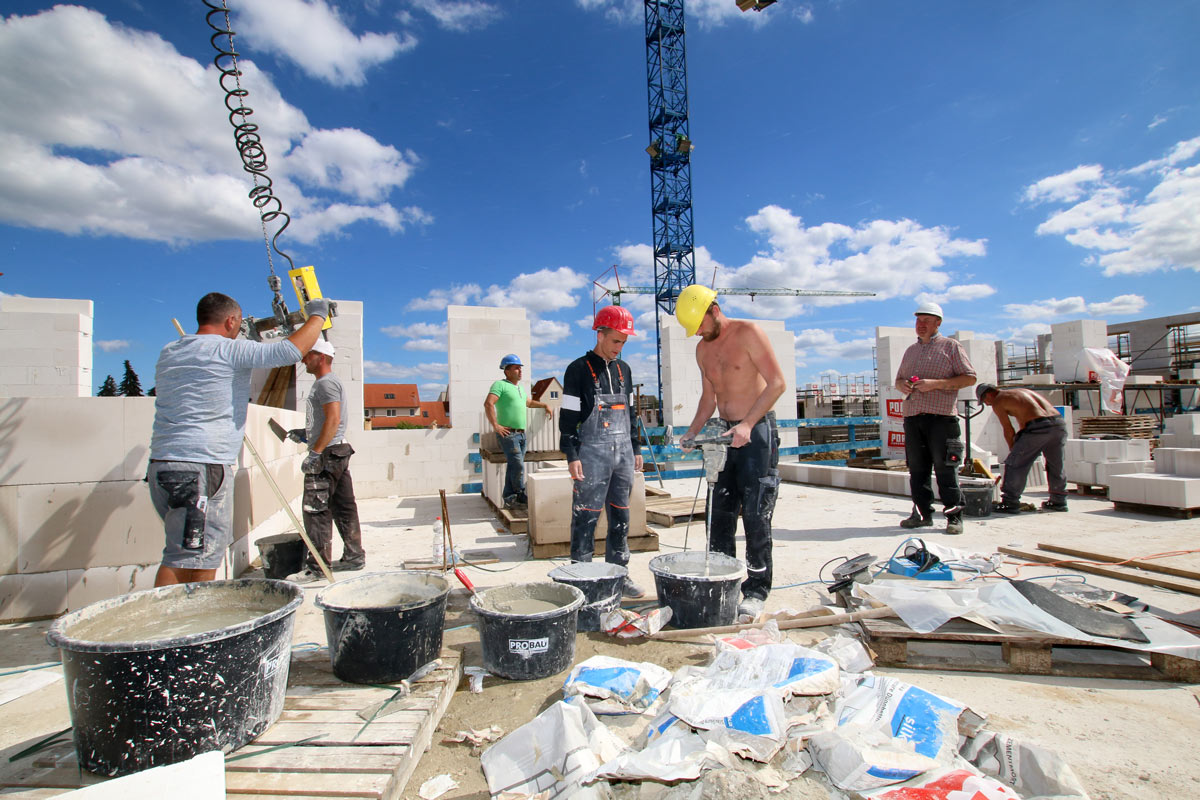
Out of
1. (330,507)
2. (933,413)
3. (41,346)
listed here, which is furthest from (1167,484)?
(41,346)

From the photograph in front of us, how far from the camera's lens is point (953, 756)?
1543 millimetres

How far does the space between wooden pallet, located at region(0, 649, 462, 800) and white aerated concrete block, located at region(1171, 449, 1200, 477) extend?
754 centimetres

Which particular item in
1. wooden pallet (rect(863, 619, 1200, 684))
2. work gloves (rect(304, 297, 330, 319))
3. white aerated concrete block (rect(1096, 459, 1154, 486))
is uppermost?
work gloves (rect(304, 297, 330, 319))

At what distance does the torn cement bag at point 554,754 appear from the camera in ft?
5.05

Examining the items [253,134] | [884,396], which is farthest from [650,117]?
[253,134]

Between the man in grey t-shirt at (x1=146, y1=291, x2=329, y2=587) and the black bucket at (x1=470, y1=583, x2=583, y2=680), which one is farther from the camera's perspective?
the man in grey t-shirt at (x1=146, y1=291, x2=329, y2=587)

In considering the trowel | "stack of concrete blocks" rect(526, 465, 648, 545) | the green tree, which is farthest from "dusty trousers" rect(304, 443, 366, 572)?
the green tree

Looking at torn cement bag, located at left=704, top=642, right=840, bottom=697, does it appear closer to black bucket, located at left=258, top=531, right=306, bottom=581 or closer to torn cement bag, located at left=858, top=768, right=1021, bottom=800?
torn cement bag, located at left=858, top=768, right=1021, bottom=800

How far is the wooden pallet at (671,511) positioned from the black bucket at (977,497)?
2.49 meters

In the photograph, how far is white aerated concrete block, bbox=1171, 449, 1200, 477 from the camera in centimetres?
580

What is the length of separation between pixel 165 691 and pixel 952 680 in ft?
8.69

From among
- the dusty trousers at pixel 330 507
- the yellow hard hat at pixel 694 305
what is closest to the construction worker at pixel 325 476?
the dusty trousers at pixel 330 507

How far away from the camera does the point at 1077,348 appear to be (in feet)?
35.3

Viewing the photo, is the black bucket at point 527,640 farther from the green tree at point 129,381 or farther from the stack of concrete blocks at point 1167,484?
the green tree at point 129,381
